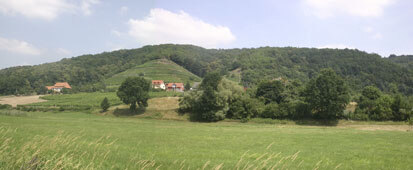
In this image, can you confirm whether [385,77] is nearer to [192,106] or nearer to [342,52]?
[342,52]

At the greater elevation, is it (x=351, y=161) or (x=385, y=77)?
(x=385, y=77)

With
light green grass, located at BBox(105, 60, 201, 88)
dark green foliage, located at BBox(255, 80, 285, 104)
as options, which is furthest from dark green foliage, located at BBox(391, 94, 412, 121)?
light green grass, located at BBox(105, 60, 201, 88)

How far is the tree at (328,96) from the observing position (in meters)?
40.4

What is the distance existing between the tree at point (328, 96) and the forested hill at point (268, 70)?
7505 cm

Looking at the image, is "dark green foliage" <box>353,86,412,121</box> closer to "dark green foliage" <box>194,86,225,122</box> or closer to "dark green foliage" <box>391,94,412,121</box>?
"dark green foliage" <box>391,94,412,121</box>

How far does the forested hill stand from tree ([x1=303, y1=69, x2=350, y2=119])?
7505cm

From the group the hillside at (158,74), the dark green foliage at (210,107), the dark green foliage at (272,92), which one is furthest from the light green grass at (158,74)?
the dark green foliage at (272,92)

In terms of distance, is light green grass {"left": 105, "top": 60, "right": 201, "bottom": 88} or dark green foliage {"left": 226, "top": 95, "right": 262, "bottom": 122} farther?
light green grass {"left": 105, "top": 60, "right": 201, "bottom": 88}

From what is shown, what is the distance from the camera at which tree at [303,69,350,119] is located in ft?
132

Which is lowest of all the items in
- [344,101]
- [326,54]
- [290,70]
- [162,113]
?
[162,113]

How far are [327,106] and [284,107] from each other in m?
7.43

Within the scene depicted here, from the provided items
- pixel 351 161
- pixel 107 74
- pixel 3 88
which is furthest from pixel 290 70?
pixel 3 88

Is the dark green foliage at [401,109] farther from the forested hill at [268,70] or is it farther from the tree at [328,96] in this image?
the forested hill at [268,70]

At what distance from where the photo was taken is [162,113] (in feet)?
171
